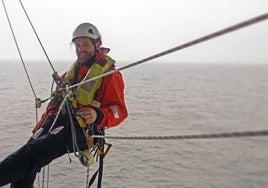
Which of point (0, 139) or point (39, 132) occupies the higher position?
point (39, 132)

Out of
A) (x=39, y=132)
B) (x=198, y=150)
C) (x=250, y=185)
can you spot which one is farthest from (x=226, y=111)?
(x=198, y=150)

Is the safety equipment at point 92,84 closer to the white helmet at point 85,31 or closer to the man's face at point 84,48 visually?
the man's face at point 84,48

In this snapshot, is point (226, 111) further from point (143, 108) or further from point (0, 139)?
point (143, 108)

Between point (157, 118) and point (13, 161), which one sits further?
point (157, 118)

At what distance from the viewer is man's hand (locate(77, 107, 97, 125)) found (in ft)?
10.8

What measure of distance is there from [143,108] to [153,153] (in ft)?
28.9

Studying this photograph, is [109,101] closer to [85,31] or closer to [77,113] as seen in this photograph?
[77,113]

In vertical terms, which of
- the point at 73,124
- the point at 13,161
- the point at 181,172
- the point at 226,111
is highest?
the point at 226,111

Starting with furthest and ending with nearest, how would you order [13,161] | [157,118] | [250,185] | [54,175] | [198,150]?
[157,118], [198,150], [54,175], [250,185], [13,161]

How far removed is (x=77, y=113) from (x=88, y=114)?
12 centimetres

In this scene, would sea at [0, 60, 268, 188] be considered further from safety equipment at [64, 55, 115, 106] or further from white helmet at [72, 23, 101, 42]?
white helmet at [72, 23, 101, 42]

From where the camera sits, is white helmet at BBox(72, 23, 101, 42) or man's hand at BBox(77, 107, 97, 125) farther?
white helmet at BBox(72, 23, 101, 42)

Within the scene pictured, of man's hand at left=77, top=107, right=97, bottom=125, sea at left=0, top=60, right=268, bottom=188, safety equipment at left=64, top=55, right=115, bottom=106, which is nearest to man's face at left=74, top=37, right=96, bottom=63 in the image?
safety equipment at left=64, top=55, right=115, bottom=106

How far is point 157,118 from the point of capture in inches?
659
